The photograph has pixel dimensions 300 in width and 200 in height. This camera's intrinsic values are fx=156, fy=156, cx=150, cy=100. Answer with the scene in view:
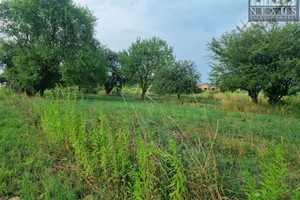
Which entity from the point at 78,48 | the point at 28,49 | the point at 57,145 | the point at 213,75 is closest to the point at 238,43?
the point at 213,75

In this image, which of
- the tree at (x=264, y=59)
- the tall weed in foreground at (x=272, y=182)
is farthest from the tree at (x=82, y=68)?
the tall weed in foreground at (x=272, y=182)

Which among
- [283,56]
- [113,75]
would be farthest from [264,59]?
[113,75]

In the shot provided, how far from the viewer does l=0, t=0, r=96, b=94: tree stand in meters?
15.6

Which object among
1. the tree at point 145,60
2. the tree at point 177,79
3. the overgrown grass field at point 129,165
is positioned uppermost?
the tree at point 145,60

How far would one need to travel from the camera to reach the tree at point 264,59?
10.5 m

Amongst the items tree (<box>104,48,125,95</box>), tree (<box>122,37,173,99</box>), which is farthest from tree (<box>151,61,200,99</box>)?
tree (<box>104,48,125,95</box>)

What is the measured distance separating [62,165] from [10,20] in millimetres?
21668

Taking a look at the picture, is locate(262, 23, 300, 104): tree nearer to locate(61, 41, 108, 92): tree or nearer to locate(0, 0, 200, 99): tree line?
locate(0, 0, 200, 99): tree line

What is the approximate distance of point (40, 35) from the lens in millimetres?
16375

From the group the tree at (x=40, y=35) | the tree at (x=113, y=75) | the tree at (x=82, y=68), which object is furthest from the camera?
the tree at (x=113, y=75)

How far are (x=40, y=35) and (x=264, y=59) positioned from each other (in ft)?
68.7

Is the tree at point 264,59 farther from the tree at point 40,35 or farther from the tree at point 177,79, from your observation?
the tree at point 40,35

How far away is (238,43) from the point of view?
12.4m

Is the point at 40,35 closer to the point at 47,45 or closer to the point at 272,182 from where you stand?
the point at 47,45
